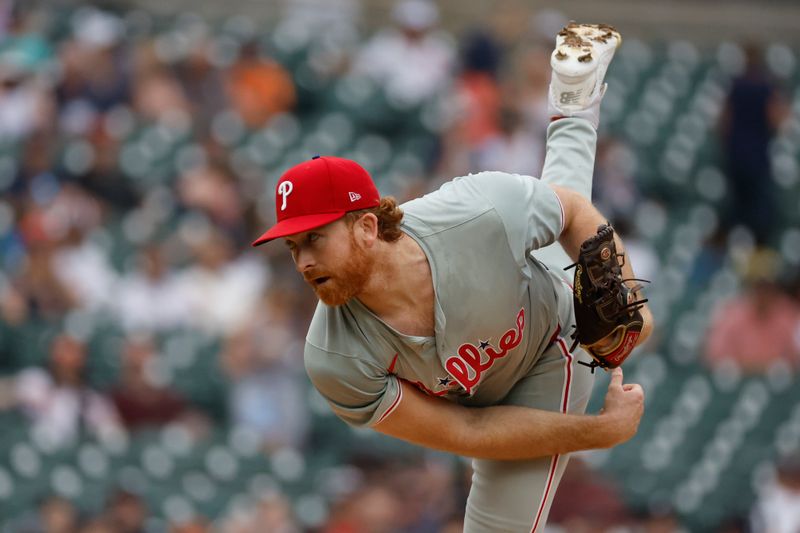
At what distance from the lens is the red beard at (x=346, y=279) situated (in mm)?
3902

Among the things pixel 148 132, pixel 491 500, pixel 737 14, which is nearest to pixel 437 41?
pixel 148 132

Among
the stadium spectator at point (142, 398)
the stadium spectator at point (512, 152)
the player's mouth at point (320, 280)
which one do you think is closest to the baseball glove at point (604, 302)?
the player's mouth at point (320, 280)

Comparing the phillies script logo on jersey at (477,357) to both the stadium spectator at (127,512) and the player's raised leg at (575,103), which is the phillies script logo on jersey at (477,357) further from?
the stadium spectator at (127,512)

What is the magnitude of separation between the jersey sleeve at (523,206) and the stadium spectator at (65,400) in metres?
4.41

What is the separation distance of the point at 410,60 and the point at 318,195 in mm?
7392

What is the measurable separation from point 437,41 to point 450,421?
7598 mm

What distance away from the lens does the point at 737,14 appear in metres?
13.3

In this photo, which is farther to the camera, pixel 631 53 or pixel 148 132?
pixel 631 53

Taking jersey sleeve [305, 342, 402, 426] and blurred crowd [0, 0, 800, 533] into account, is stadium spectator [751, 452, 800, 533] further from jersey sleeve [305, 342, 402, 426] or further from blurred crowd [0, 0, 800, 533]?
jersey sleeve [305, 342, 402, 426]

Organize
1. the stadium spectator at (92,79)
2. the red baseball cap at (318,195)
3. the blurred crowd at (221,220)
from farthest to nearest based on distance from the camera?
the stadium spectator at (92,79)
the blurred crowd at (221,220)
the red baseball cap at (318,195)

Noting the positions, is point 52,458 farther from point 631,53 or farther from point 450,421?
point 631,53

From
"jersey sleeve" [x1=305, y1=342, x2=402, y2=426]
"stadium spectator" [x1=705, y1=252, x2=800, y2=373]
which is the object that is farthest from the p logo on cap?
"stadium spectator" [x1=705, y1=252, x2=800, y2=373]

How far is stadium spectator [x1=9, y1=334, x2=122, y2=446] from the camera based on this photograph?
26.2 ft

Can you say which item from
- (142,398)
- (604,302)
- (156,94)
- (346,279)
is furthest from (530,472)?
(156,94)
